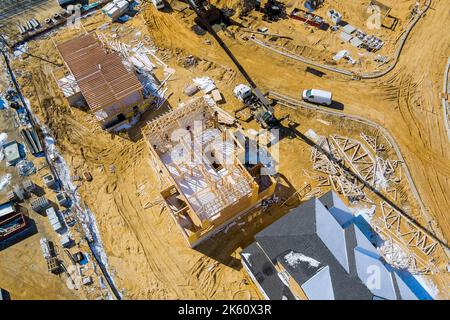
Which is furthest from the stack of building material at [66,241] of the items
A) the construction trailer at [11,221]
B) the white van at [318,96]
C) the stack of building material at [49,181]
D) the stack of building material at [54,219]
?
the white van at [318,96]

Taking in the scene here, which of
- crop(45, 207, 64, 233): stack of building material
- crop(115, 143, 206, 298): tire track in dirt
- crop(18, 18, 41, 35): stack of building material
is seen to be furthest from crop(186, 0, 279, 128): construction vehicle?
crop(18, 18, 41, 35): stack of building material

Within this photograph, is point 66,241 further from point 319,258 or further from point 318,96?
point 318,96

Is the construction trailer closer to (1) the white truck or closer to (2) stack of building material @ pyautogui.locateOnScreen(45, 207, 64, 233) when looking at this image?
(2) stack of building material @ pyautogui.locateOnScreen(45, 207, 64, 233)

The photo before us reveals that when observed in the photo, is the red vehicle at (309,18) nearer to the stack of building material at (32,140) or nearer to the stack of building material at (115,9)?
the stack of building material at (115,9)

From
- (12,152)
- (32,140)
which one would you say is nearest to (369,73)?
(32,140)
